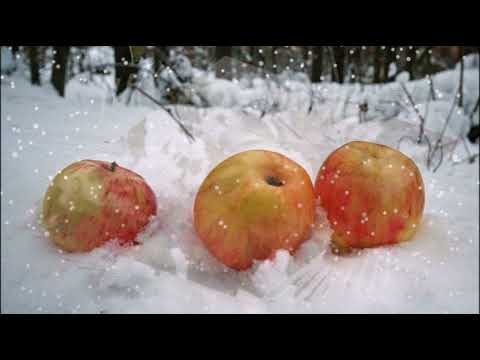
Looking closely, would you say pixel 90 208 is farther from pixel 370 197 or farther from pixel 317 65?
pixel 317 65

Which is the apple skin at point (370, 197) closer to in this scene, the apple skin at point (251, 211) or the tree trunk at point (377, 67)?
the apple skin at point (251, 211)

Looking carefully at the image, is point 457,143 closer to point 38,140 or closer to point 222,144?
point 222,144

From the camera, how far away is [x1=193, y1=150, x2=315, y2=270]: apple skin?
58 centimetres

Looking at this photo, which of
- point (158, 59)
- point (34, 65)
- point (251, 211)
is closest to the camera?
point (251, 211)

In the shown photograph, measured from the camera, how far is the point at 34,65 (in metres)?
0.72

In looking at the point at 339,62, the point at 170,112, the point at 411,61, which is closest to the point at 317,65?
the point at 339,62

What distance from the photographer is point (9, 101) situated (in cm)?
68

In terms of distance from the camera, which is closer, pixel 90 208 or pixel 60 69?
pixel 90 208

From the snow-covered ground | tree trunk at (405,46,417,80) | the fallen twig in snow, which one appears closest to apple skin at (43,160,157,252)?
the snow-covered ground

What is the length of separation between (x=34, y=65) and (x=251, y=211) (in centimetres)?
44

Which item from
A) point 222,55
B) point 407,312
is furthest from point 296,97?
point 407,312
